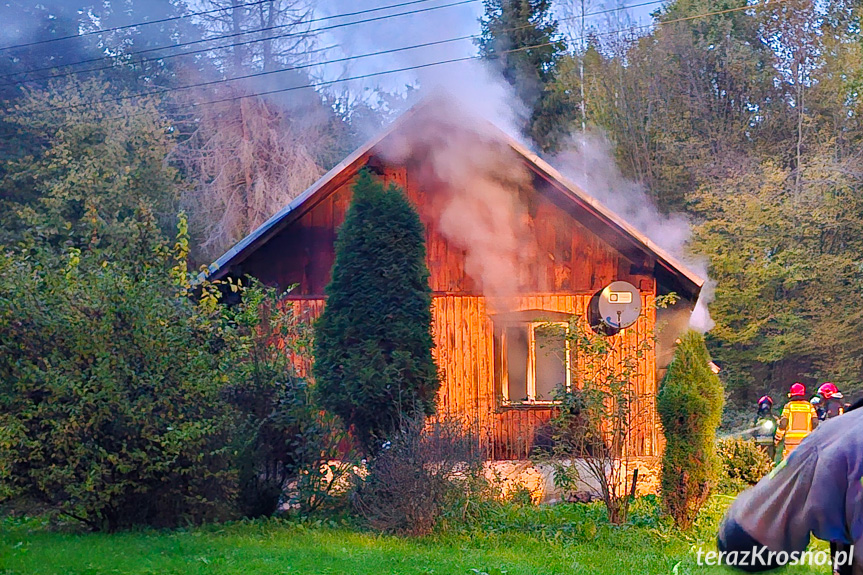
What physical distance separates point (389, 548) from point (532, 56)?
21363 mm

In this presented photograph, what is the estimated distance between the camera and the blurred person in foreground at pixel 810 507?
198 centimetres

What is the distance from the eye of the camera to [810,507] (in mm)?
2002

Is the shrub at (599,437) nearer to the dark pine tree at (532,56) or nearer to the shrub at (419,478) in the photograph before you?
the shrub at (419,478)

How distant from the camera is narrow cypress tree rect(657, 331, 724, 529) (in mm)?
8164

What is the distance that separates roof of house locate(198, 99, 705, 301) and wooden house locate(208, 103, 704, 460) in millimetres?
99

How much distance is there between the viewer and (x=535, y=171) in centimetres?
1276

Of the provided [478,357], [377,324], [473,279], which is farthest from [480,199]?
A: [377,324]

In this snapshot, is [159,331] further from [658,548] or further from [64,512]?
[658,548]

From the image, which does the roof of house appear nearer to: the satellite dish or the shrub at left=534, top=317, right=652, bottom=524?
the satellite dish

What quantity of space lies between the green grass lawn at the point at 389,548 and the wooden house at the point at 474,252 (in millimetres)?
4262

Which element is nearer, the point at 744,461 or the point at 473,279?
the point at 744,461

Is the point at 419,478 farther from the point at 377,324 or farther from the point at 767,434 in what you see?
the point at 767,434

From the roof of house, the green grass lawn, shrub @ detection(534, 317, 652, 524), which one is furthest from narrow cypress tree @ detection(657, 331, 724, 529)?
the roof of house

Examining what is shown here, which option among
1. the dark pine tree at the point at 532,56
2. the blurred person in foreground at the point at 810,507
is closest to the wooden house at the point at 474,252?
the dark pine tree at the point at 532,56
